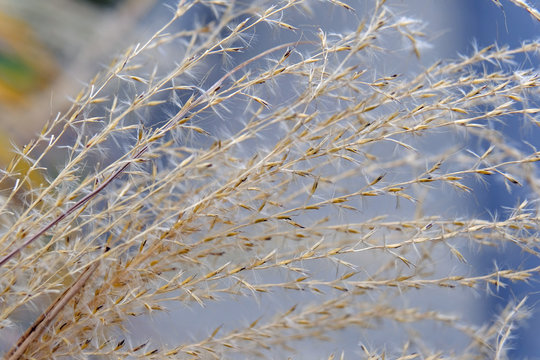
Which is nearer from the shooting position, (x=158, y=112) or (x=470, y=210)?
(x=158, y=112)

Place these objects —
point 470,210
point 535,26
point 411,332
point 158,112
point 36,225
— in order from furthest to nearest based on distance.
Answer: point 470,210, point 158,112, point 535,26, point 411,332, point 36,225

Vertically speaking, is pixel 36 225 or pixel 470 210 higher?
pixel 36 225

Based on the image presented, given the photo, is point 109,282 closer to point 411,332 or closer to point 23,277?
point 23,277

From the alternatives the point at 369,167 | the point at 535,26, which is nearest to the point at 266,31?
the point at 535,26

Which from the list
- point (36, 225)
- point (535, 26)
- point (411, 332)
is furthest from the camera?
point (535, 26)

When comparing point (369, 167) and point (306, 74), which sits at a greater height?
point (306, 74)

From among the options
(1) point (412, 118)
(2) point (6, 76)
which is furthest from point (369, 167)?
(2) point (6, 76)

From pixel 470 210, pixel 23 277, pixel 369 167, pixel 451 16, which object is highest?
pixel 23 277

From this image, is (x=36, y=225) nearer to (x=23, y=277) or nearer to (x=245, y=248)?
(x=23, y=277)

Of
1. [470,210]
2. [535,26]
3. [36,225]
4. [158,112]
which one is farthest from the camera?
[470,210]
